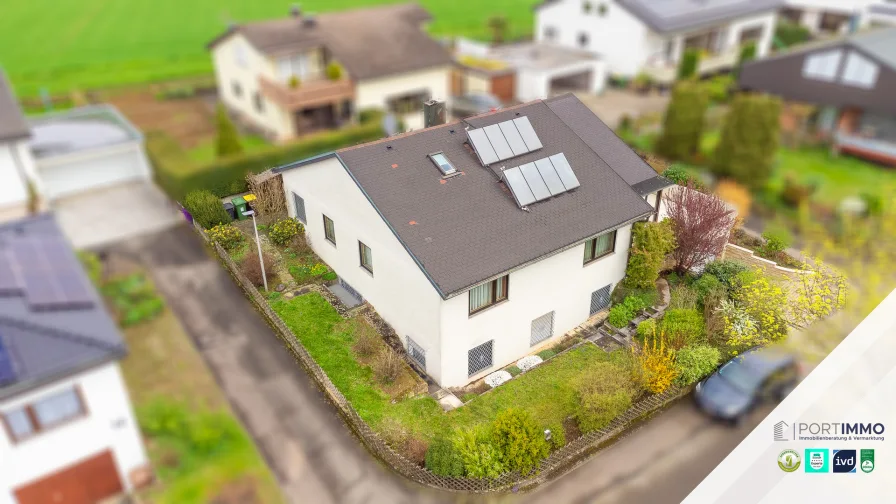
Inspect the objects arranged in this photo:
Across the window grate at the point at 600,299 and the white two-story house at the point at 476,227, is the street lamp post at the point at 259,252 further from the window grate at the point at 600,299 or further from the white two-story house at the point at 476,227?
the window grate at the point at 600,299

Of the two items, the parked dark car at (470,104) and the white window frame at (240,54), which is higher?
the white window frame at (240,54)

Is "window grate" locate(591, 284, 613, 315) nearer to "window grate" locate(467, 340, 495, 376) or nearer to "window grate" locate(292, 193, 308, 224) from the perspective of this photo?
"window grate" locate(467, 340, 495, 376)

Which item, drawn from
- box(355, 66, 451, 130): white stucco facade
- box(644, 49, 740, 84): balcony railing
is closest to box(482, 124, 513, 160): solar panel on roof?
box(355, 66, 451, 130): white stucco facade

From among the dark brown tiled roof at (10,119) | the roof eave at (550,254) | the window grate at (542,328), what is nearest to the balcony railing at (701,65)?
the roof eave at (550,254)

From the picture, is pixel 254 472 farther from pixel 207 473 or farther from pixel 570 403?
pixel 570 403

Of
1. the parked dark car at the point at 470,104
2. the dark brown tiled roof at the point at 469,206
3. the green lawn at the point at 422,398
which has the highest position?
the dark brown tiled roof at the point at 469,206

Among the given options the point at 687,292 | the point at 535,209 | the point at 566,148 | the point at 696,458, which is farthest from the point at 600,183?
the point at 696,458
